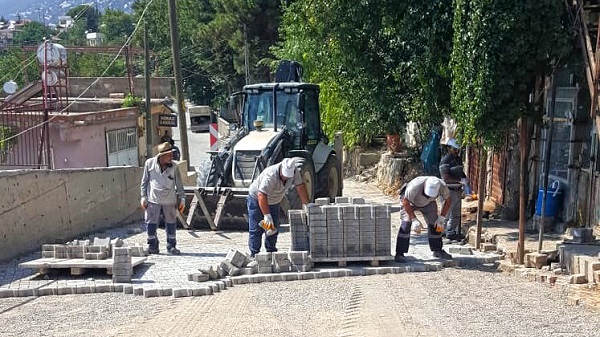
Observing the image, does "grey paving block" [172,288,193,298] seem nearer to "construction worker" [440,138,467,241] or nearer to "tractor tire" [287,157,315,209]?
"tractor tire" [287,157,315,209]

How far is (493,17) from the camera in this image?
34.7ft

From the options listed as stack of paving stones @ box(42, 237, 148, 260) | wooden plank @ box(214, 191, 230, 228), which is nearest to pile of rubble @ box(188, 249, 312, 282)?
stack of paving stones @ box(42, 237, 148, 260)

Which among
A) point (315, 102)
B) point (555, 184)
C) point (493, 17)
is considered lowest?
point (555, 184)

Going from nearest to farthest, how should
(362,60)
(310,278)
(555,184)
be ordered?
(310,278) → (555,184) → (362,60)

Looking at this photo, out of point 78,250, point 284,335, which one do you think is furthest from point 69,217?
point 284,335

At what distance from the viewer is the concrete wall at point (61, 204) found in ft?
38.4

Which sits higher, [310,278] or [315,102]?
[315,102]

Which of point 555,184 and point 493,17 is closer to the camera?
point 493,17

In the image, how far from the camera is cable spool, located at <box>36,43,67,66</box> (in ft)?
65.6

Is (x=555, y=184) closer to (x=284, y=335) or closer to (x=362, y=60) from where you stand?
(x=362, y=60)

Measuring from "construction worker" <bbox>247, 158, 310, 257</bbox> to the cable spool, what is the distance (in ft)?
36.7

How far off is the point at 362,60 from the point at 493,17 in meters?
4.70

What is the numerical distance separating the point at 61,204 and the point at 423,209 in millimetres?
6276

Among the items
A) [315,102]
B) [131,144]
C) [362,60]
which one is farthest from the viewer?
[131,144]
